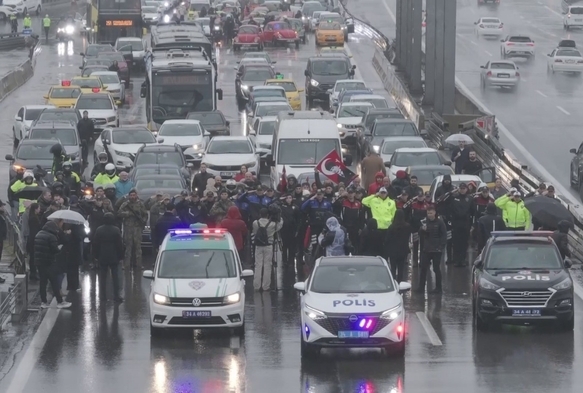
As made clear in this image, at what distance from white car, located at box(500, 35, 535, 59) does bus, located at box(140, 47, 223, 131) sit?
33291 mm

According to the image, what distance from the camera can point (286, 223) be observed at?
84.1ft

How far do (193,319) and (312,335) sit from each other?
2079mm

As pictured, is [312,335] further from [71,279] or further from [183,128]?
[183,128]

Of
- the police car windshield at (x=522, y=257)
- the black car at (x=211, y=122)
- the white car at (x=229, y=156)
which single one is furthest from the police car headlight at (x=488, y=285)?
the black car at (x=211, y=122)

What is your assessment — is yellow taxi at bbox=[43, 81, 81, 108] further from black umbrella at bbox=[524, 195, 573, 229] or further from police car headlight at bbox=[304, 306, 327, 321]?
police car headlight at bbox=[304, 306, 327, 321]

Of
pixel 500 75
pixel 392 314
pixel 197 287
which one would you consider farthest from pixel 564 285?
pixel 500 75

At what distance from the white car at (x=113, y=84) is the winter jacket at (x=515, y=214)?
31235mm

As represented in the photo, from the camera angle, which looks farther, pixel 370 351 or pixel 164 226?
pixel 164 226

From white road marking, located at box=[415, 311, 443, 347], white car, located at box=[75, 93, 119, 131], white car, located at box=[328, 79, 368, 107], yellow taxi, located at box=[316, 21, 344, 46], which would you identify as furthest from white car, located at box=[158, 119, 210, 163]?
yellow taxi, located at box=[316, 21, 344, 46]

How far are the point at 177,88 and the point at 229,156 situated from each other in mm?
8569

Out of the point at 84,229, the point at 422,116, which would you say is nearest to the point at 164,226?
the point at 84,229

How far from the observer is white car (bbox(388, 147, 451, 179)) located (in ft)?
112

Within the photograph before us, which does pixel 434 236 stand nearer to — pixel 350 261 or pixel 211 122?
pixel 350 261

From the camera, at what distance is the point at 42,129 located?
128ft
